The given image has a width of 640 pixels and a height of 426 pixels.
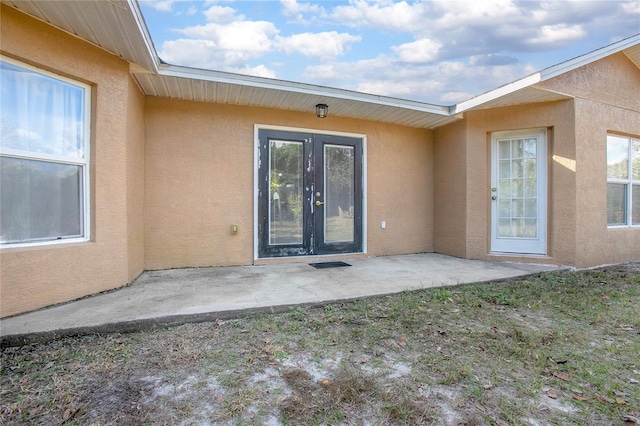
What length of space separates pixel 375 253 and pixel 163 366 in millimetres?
4252

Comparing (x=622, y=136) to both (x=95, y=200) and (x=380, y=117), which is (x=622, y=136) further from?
(x=95, y=200)

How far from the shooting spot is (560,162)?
4.93m

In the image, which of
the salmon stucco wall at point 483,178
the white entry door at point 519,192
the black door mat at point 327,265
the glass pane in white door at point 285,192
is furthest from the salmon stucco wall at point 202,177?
the white entry door at point 519,192

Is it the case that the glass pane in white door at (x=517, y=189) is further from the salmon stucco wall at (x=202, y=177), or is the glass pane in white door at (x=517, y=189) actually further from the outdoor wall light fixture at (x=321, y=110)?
the outdoor wall light fixture at (x=321, y=110)

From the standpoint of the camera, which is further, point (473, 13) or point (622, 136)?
point (473, 13)

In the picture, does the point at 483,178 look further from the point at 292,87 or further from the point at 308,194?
the point at 292,87

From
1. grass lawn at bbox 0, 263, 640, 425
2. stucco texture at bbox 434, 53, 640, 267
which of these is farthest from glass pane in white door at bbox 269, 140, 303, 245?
stucco texture at bbox 434, 53, 640, 267

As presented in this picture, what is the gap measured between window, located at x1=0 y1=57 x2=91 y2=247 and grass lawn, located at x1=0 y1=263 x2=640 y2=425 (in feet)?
3.90

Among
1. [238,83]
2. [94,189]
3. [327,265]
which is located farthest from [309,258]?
[94,189]

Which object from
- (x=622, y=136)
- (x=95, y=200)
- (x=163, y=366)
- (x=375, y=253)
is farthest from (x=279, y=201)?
(x=622, y=136)

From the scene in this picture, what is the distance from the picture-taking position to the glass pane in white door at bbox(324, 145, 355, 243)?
5.39 m

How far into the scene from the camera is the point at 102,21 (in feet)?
9.11

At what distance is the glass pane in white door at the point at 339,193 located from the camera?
17.7ft

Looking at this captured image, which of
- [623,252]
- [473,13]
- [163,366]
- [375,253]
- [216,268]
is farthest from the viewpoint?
[473,13]
